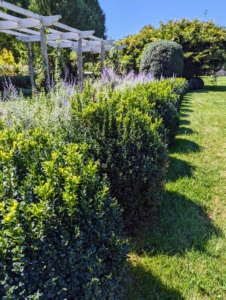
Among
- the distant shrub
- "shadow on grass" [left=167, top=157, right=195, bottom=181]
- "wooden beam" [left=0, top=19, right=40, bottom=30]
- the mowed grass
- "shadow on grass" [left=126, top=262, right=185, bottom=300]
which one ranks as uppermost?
"wooden beam" [left=0, top=19, right=40, bottom=30]

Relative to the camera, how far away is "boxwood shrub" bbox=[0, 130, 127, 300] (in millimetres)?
996

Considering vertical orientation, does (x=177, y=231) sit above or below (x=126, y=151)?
below

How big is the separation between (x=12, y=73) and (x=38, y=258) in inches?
672

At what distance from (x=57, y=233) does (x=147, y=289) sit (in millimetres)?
1043

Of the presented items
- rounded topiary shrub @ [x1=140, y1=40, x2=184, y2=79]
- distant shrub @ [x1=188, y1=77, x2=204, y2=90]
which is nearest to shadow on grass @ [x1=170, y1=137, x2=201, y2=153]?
rounded topiary shrub @ [x1=140, y1=40, x2=184, y2=79]

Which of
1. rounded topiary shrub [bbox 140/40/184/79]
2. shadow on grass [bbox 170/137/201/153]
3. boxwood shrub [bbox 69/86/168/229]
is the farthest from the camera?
rounded topiary shrub [bbox 140/40/184/79]

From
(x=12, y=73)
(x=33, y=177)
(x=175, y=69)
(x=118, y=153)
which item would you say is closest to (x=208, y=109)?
(x=175, y=69)

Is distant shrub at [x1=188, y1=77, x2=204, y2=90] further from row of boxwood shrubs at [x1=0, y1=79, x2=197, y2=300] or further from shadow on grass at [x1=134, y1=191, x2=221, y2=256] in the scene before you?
row of boxwood shrubs at [x1=0, y1=79, x2=197, y2=300]

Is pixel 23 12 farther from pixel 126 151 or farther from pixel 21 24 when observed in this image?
pixel 126 151

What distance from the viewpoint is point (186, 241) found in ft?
7.33

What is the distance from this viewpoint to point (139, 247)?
2186 millimetres

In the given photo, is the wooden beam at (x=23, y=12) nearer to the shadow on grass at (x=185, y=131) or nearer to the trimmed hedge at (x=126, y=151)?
the shadow on grass at (x=185, y=131)

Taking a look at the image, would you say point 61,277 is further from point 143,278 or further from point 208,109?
point 208,109

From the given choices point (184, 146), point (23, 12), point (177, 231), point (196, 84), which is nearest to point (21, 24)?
point (23, 12)
